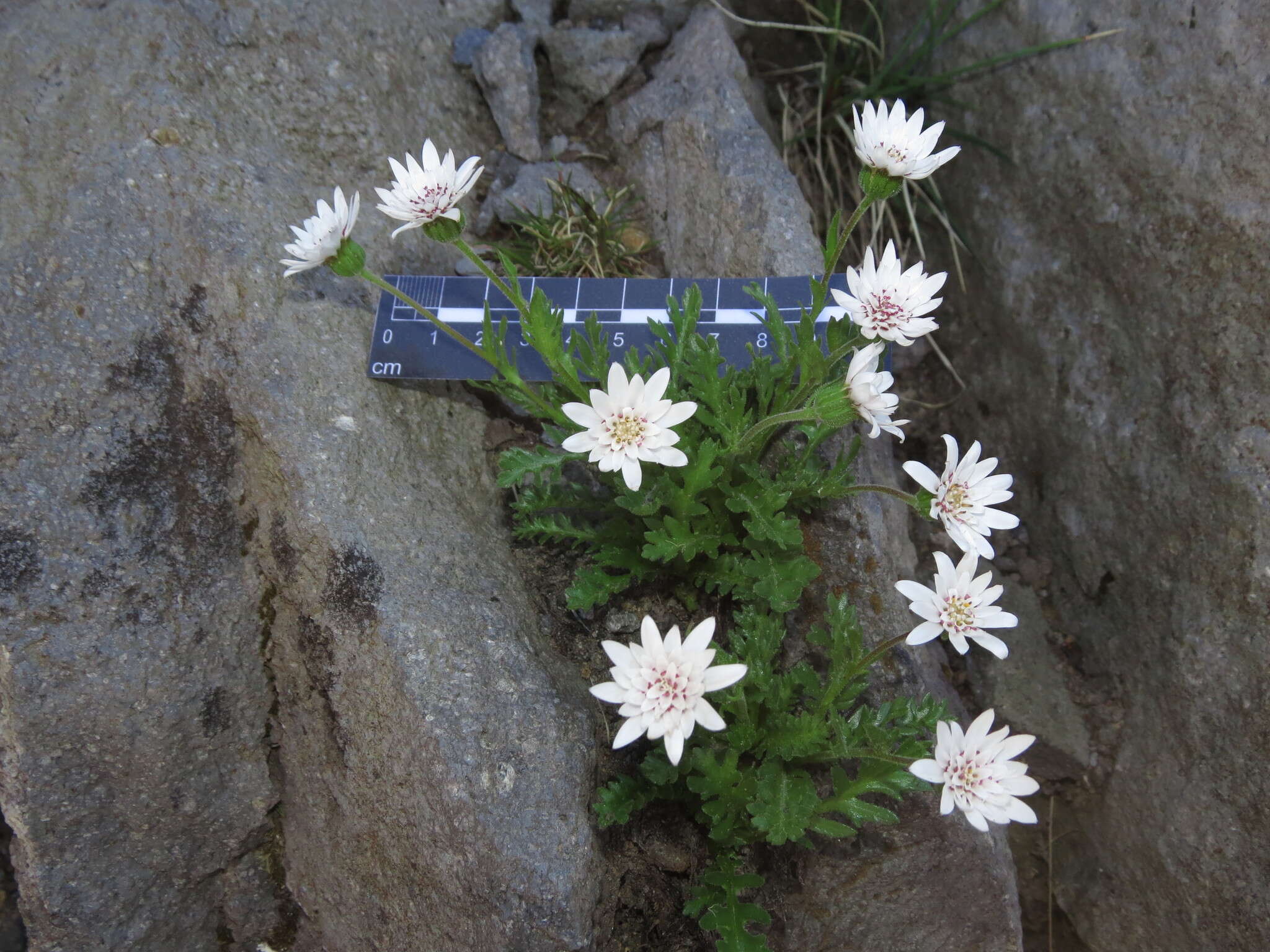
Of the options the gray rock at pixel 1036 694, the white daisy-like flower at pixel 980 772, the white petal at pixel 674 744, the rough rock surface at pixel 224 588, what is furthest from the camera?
the gray rock at pixel 1036 694

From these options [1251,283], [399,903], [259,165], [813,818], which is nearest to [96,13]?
[259,165]

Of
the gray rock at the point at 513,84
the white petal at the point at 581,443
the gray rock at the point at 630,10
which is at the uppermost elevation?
the gray rock at the point at 630,10

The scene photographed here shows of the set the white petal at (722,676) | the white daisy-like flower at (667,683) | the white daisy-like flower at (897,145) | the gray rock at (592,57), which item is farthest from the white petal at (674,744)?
the gray rock at (592,57)

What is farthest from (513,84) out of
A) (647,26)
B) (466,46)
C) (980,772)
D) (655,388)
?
(980,772)

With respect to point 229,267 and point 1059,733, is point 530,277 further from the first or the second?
point 1059,733

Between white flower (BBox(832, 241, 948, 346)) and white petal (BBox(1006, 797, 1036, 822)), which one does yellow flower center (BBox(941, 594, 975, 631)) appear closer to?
white petal (BBox(1006, 797, 1036, 822))

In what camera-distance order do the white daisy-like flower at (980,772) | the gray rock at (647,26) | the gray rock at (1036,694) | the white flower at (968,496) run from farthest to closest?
1. the gray rock at (647,26)
2. the gray rock at (1036,694)
3. the white flower at (968,496)
4. the white daisy-like flower at (980,772)

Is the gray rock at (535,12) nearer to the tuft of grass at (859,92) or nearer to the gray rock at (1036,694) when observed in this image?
the tuft of grass at (859,92)

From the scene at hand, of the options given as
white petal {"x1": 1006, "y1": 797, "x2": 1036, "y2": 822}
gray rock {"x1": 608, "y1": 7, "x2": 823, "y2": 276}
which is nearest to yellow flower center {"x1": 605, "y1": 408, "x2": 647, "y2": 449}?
gray rock {"x1": 608, "y1": 7, "x2": 823, "y2": 276}
